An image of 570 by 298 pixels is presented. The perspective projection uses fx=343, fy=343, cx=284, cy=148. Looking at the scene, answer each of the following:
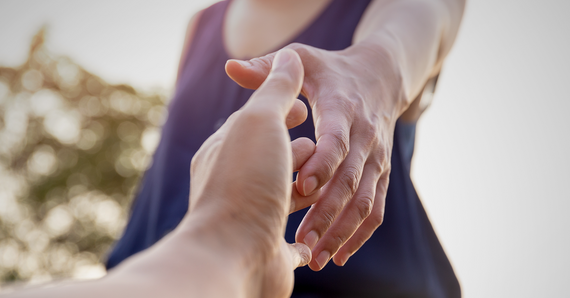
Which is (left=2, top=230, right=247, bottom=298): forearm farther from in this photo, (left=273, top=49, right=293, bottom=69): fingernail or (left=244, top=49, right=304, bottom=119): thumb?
(left=273, top=49, right=293, bottom=69): fingernail

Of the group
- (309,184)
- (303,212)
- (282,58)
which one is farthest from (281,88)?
(303,212)

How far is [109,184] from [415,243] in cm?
637

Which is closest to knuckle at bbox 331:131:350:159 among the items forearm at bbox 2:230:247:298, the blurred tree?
forearm at bbox 2:230:247:298

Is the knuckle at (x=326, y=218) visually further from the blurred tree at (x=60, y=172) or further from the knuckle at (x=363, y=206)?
the blurred tree at (x=60, y=172)

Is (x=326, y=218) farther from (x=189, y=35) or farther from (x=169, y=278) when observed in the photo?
(x=189, y=35)

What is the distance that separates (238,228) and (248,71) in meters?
0.39

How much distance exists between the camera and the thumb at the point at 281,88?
0.55 metres

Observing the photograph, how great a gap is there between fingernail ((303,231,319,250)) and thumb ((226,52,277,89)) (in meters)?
0.36

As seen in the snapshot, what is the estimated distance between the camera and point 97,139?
6.30 metres

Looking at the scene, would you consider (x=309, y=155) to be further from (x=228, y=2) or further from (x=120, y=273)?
(x=228, y=2)

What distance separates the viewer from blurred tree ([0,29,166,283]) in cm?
571

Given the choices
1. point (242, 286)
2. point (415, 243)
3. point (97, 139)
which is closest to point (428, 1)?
point (415, 243)

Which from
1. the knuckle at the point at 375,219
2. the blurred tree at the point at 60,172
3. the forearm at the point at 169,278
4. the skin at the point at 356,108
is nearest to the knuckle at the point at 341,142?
the skin at the point at 356,108

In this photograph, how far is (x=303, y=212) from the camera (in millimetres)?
1173
